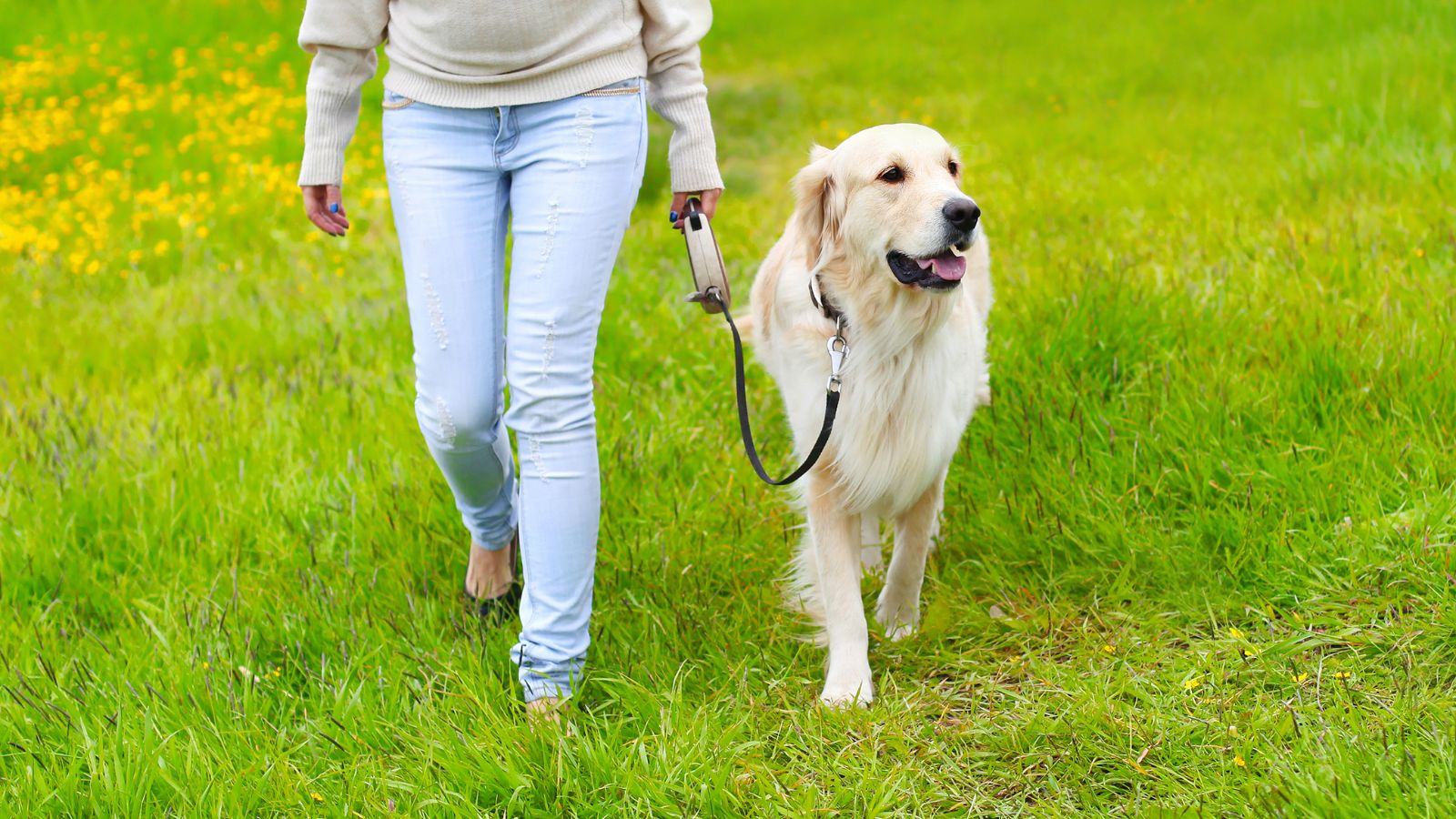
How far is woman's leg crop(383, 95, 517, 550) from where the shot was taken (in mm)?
2473

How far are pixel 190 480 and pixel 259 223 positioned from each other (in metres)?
3.12

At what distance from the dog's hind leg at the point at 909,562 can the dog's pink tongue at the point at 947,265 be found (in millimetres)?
556

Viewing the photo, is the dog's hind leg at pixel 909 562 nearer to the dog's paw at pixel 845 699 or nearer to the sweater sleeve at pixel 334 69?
the dog's paw at pixel 845 699

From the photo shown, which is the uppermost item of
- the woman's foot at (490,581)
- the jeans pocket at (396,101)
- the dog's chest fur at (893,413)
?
the jeans pocket at (396,101)

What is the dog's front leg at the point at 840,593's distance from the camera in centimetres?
270

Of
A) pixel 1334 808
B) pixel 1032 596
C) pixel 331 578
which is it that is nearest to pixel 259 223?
pixel 331 578

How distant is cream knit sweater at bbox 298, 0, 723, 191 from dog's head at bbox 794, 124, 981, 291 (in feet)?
0.92

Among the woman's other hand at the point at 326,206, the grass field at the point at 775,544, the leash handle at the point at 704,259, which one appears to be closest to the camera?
the grass field at the point at 775,544

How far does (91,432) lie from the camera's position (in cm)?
404

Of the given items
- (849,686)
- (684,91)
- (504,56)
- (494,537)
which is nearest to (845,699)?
(849,686)

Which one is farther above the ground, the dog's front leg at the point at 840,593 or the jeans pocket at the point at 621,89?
the jeans pocket at the point at 621,89

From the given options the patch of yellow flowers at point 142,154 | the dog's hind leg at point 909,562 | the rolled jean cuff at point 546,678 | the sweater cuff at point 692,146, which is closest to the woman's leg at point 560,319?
the rolled jean cuff at point 546,678

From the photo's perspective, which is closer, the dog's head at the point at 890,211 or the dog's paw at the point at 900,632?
the dog's head at the point at 890,211

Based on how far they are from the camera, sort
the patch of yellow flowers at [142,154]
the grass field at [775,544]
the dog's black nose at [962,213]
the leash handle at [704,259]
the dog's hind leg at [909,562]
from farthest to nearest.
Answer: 1. the patch of yellow flowers at [142,154]
2. the dog's hind leg at [909,562]
3. the leash handle at [704,259]
4. the dog's black nose at [962,213]
5. the grass field at [775,544]
